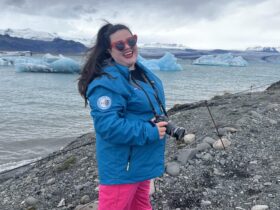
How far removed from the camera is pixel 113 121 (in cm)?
267

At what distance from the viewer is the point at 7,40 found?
12225cm

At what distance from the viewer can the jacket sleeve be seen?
268 cm

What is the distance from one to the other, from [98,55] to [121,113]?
0.46 metres

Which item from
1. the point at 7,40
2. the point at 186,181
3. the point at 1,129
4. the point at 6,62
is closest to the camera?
the point at 186,181

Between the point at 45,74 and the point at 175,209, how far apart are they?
4519cm

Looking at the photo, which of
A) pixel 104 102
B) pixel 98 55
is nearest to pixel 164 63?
pixel 98 55

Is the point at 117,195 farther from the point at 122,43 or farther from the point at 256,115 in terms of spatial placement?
the point at 256,115

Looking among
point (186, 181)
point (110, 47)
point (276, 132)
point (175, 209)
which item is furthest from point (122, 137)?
point (276, 132)

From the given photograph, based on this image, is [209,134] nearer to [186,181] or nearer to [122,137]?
[186,181]

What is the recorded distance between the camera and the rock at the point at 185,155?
5221 mm

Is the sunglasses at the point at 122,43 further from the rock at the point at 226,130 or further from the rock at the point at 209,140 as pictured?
the rock at the point at 226,130

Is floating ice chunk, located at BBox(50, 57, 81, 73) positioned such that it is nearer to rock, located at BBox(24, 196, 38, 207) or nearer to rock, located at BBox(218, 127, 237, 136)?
rock, located at BBox(218, 127, 237, 136)

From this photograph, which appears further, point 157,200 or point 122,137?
point 157,200

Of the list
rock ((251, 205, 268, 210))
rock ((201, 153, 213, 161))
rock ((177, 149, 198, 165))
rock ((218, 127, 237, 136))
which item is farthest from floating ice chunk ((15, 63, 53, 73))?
rock ((251, 205, 268, 210))
